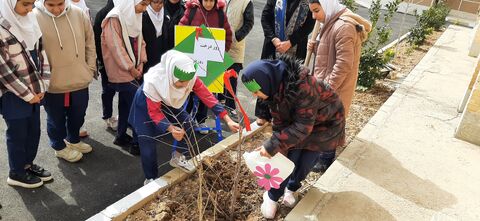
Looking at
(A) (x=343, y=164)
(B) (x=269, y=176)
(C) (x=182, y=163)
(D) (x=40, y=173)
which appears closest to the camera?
(B) (x=269, y=176)

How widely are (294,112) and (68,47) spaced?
200 centimetres

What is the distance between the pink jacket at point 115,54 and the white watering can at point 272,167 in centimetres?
162

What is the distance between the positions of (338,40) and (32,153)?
2.75 meters

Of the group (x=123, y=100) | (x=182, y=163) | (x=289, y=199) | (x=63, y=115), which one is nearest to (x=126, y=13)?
(x=123, y=100)

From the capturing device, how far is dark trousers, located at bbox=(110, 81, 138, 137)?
3510 millimetres

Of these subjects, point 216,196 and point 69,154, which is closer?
point 216,196

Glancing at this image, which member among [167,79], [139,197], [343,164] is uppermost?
[167,79]

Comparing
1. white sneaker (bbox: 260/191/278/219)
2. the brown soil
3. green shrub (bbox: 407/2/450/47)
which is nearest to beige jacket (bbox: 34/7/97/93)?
the brown soil

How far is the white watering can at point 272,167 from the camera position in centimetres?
242

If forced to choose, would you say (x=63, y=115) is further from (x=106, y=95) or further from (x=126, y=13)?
(x=126, y=13)

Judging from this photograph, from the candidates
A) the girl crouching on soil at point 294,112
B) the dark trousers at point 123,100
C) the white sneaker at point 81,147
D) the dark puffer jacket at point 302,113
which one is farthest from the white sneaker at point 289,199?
the white sneaker at point 81,147

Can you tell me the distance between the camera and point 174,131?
261 cm

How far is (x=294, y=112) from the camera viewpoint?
2.38 m

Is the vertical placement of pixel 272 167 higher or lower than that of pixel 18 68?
lower
